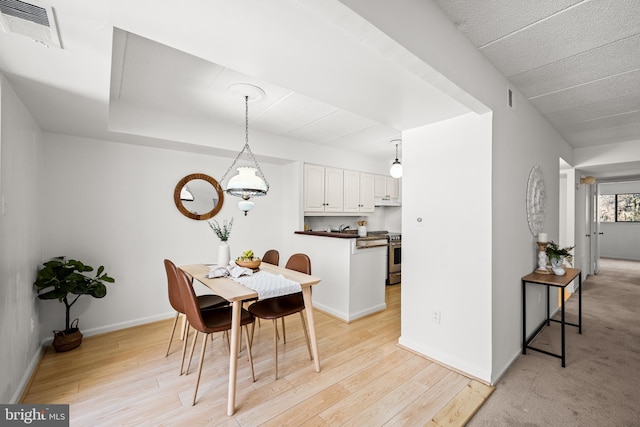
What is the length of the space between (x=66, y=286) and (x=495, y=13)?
12.5 ft

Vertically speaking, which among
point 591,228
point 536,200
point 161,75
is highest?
point 161,75

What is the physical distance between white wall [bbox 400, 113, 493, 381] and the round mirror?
251 centimetres

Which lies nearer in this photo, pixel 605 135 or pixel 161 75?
pixel 161 75

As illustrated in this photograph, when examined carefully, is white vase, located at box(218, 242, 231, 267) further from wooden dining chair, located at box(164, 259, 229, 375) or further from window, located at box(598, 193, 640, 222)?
window, located at box(598, 193, 640, 222)

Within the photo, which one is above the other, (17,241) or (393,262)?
(17,241)

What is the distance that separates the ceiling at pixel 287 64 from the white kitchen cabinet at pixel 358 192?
6.32 feet

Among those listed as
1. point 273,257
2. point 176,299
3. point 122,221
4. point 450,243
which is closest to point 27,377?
point 176,299

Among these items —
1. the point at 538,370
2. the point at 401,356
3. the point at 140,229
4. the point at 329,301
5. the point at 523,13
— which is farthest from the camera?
the point at 329,301

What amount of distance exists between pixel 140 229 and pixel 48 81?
6.43 feet

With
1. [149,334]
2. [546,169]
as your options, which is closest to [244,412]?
[149,334]

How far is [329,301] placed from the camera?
376 centimetres

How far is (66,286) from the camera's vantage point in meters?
2.56

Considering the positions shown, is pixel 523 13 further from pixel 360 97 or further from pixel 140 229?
pixel 140 229

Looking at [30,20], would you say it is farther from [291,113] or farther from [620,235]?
[620,235]
